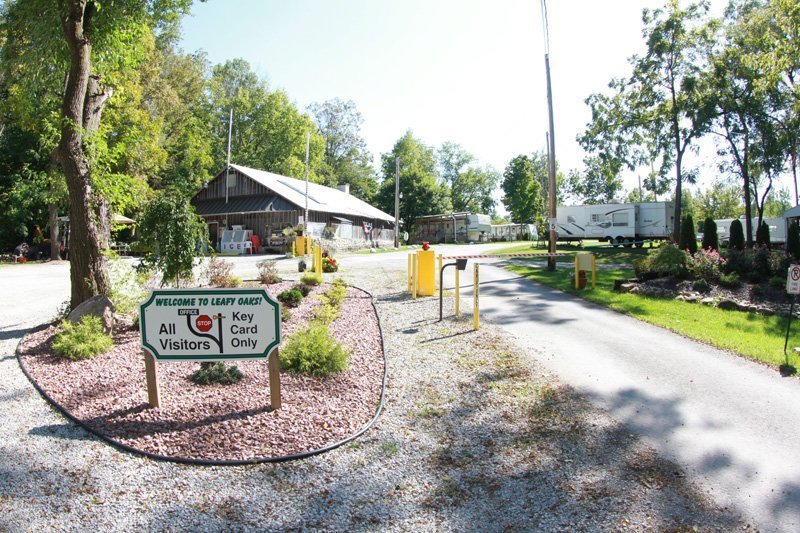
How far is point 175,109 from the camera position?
35938mm

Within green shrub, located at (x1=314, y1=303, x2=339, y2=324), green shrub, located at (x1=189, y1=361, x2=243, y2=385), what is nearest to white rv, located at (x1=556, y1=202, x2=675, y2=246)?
green shrub, located at (x1=314, y1=303, x2=339, y2=324)

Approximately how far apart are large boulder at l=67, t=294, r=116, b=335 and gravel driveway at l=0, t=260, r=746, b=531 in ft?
6.43

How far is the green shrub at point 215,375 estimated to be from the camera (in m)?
5.57

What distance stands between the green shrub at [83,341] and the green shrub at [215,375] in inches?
68.3

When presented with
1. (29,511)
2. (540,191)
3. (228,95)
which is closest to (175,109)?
(228,95)

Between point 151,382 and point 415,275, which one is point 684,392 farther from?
point 415,275

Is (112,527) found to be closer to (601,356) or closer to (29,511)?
(29,511)

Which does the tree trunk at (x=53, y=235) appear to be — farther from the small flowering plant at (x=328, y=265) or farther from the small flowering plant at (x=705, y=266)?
the small flowering plant at (x=705, y=266)

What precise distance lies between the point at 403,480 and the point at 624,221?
120 feet

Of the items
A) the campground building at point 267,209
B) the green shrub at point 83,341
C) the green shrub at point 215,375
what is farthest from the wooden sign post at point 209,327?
the campground building at point 267,209

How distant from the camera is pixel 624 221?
36375 mm

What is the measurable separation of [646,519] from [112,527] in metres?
3.43

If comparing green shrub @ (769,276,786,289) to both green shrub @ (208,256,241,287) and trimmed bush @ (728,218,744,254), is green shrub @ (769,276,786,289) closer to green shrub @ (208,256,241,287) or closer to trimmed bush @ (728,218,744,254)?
trimmed bush @ (728,218,744,254)

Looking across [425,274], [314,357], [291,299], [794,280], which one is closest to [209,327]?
[314,357]
